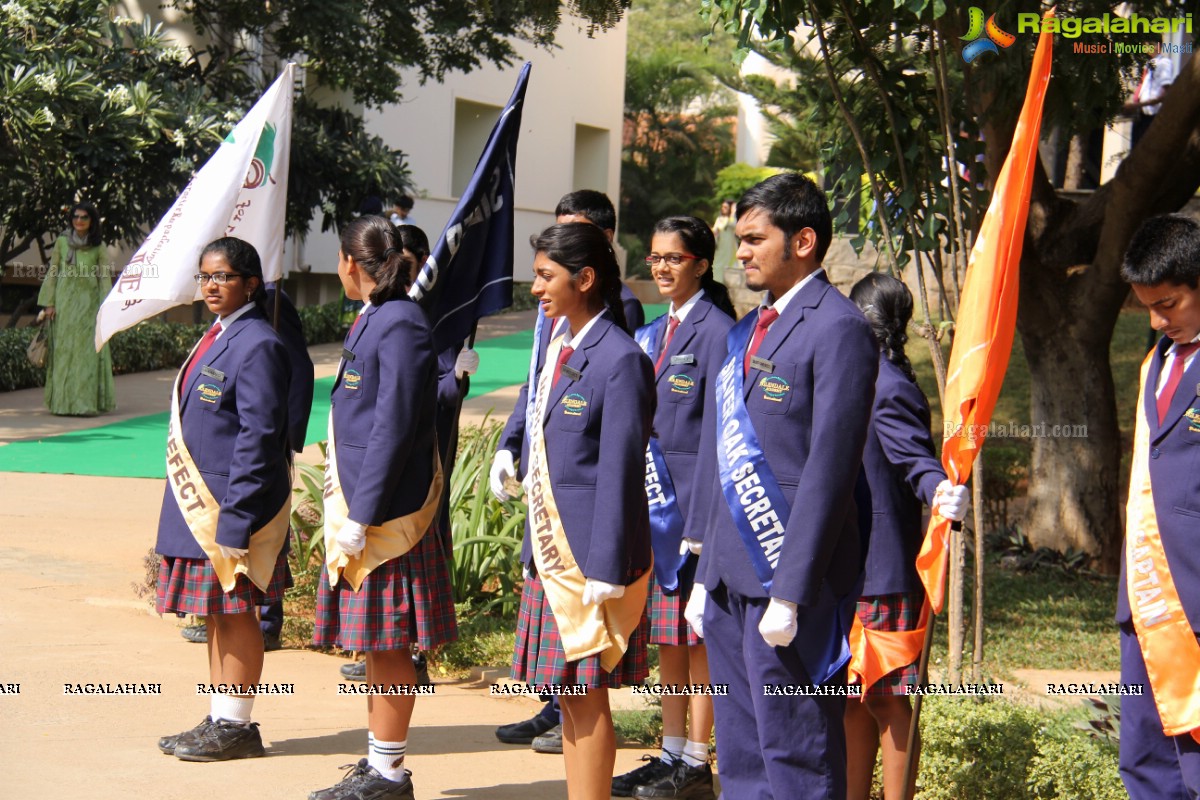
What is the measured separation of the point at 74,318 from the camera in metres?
11.7

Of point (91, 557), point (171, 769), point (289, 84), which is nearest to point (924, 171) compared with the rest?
point (289, 84)

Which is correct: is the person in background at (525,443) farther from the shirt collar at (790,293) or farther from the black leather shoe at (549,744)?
the shirt collar at (790,293)

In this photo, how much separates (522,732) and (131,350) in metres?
11.6

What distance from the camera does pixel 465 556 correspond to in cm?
639

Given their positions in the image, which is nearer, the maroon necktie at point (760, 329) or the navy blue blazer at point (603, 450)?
the maroon necktie at point (760, 329)

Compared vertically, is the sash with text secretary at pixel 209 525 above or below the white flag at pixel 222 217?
below

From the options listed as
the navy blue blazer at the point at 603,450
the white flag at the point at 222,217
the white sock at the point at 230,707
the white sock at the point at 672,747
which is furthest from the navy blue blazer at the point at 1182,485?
the white flag at the point at 222,217

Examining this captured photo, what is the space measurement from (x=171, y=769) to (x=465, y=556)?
2.19 metres

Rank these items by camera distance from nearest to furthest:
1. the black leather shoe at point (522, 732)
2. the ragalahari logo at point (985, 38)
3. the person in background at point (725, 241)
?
the black leather shoe at point (522, 732) < the ragalahari logo at point (985, 38) < the person in background at point (725, 241)

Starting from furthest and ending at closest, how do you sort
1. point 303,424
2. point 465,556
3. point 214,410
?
point 465,556, point 303,424, point 214,410

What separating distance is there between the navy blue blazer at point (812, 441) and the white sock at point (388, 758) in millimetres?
1269

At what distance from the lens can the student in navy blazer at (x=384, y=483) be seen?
4052mm

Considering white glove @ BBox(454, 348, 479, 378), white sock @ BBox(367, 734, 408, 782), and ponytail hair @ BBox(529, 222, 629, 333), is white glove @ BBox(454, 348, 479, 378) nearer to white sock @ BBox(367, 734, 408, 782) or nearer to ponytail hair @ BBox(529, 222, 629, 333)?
ponytail hair @ BBox(529, 222, 629, 333)

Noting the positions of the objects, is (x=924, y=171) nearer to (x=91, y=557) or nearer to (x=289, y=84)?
(x=289, y=84)
